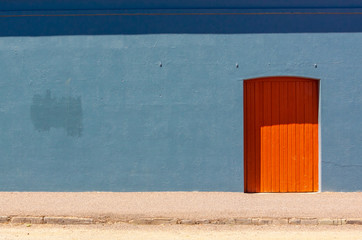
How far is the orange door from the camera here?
408 inches

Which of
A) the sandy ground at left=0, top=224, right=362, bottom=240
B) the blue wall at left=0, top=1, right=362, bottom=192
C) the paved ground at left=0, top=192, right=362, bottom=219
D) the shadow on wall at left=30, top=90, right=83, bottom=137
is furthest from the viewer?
the shadow on wall at left=30, top=90, right=83, bottom=137

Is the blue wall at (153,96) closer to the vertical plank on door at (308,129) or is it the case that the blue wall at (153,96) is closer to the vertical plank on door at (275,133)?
the vertical plank on door at (308,129)

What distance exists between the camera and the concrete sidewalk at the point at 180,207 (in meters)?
7.87

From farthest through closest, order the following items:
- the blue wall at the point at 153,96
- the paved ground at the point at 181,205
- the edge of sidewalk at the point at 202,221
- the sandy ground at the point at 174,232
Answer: the blue wall at the point at 153,96 → the paved ground at the point at 181,205 → the edge of sidewalk at the point at 202,221 → the sandy ground at the point at 174,232

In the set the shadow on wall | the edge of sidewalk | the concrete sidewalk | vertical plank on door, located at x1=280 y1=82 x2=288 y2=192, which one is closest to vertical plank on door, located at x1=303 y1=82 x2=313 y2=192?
vertical plank on door, located at x1=280 y1=82 x2=288 y2=192

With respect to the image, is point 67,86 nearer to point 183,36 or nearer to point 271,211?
point 183,36

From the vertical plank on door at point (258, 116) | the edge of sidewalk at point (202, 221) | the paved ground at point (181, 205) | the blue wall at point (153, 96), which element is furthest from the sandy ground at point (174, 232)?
the vertical plank on door at point (258, 116)

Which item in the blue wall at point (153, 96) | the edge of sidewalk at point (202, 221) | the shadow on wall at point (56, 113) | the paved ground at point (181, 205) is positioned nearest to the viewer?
the edge of sidewalk at point (202, 221)

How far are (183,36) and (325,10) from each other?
10.1ft

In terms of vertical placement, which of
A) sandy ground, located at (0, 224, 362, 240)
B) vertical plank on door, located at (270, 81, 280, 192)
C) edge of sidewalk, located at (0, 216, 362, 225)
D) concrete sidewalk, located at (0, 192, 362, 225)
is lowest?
sandy ground, located at (0, 224, 362, 240)

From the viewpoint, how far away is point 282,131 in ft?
34.0

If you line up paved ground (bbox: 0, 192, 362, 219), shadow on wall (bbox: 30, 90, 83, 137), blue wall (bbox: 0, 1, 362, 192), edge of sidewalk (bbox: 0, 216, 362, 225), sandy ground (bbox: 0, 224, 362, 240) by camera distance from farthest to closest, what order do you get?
shadow on wall (bbox: 30, 90, 83, 137)
blue wall (bbox: 0, 1, 362, 192)
paved ground (bbox: 0, 192, 362, 219)
edge of sidewalk (bbox: 0, 216, 362, 225)
sandy ground (bbox: 0, 224, 362, 240)

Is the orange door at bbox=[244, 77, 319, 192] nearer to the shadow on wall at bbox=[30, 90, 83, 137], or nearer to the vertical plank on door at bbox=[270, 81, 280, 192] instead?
the vertical plank on door at bbox=[270, 81, 280, 192]

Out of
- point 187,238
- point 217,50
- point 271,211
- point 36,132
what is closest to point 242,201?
point 271,211
